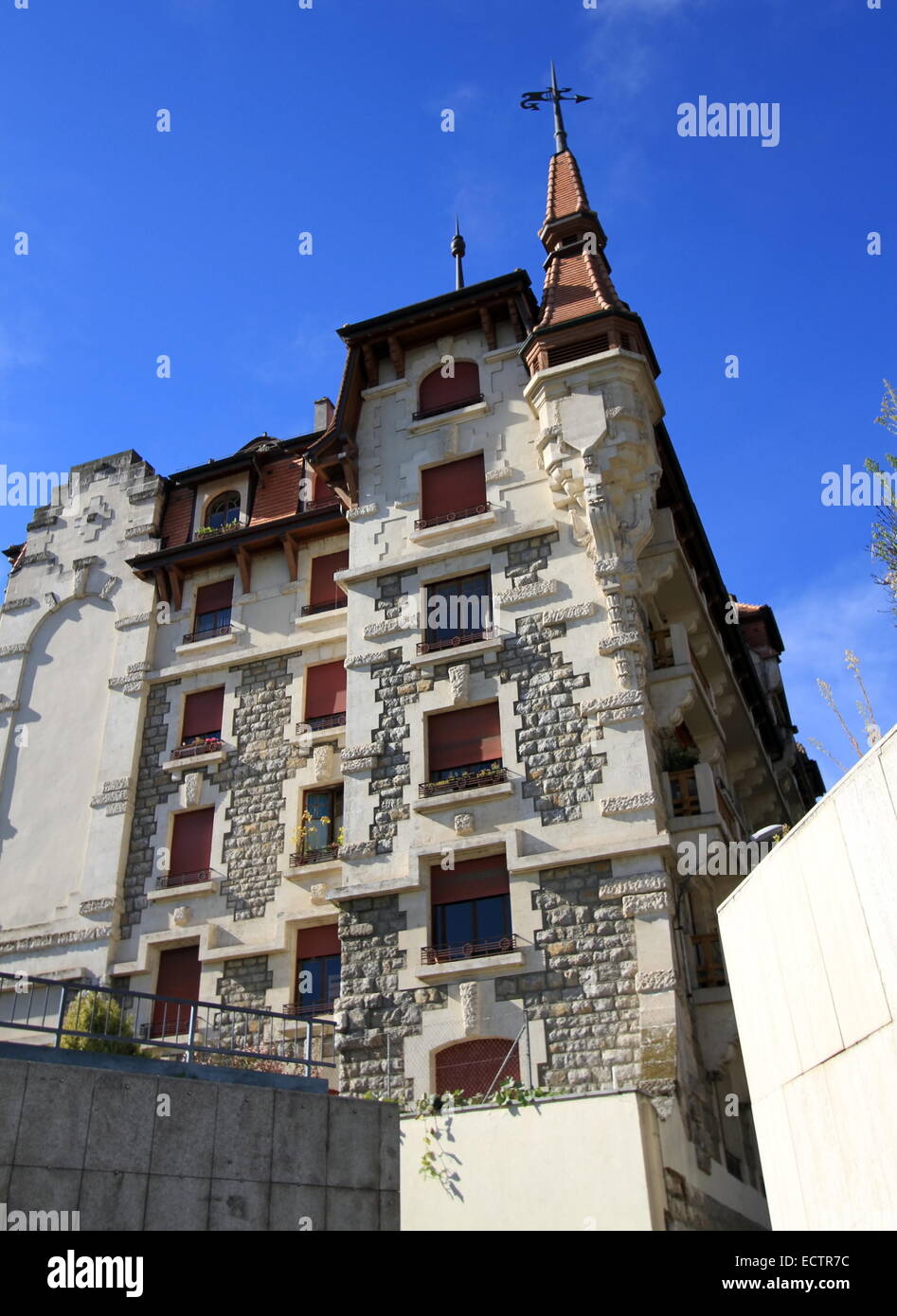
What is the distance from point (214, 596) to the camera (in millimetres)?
26469

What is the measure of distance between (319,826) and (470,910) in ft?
13.5

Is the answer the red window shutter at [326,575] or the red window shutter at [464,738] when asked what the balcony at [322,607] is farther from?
the red window shutter at [464,738]

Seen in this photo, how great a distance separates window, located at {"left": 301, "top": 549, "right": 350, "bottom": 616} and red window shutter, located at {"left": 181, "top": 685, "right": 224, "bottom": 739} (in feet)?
9.12

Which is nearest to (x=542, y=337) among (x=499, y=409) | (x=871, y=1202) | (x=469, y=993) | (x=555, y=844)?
(x=499, y=409)

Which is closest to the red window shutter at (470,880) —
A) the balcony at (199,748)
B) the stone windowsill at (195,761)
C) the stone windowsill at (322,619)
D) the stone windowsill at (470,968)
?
the stone windowsill at (470,968)

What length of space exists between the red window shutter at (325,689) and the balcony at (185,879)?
147 inches

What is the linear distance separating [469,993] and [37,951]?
10.1m

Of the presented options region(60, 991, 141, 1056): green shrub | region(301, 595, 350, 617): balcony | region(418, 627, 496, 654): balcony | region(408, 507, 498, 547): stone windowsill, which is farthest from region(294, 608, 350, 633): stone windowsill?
region(60, 991, 141, 1056): green shrub

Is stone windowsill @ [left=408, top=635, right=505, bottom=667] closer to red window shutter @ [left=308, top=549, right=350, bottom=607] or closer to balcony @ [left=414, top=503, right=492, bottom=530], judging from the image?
balcony @ [left=414, top=503, right=492, bottom=530]

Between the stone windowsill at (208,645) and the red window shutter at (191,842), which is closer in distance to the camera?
the red window shutter at (191,842)

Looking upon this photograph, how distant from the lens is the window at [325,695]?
23.3m

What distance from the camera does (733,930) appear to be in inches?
496

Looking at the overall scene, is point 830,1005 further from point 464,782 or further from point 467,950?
point 464,782

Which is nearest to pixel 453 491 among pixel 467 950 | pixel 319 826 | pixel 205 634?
pixel 205 634
